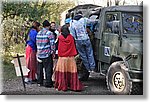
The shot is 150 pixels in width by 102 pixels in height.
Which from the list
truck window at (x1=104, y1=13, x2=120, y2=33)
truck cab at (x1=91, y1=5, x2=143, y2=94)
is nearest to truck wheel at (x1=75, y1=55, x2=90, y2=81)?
truck cab at (x1=91, y1=5, x2=143, y2=94)

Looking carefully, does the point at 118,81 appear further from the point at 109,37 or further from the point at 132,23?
the point at 132,23

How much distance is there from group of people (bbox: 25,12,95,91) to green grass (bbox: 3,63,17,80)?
0.86ft

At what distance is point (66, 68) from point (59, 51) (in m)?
0.32

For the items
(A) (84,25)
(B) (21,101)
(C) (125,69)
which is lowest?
(B) (21,101)

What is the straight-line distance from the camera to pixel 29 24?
7.71 m

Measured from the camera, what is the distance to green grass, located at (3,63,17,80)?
768 cm

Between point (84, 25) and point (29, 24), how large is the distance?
967 millimetres

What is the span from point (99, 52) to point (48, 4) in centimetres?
123

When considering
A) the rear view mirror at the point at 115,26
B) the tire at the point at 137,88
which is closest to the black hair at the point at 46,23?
the rear view mirror at the point at 115,26

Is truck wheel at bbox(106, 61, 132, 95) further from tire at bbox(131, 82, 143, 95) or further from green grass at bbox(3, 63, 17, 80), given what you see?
green grass at bbox(3, 63, 17, 80)

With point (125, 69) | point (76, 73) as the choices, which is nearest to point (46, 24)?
point (76, 73)

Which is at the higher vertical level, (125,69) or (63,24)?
(63,24)

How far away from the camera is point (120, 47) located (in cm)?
745

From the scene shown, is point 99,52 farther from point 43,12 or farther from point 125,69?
point 43,12
